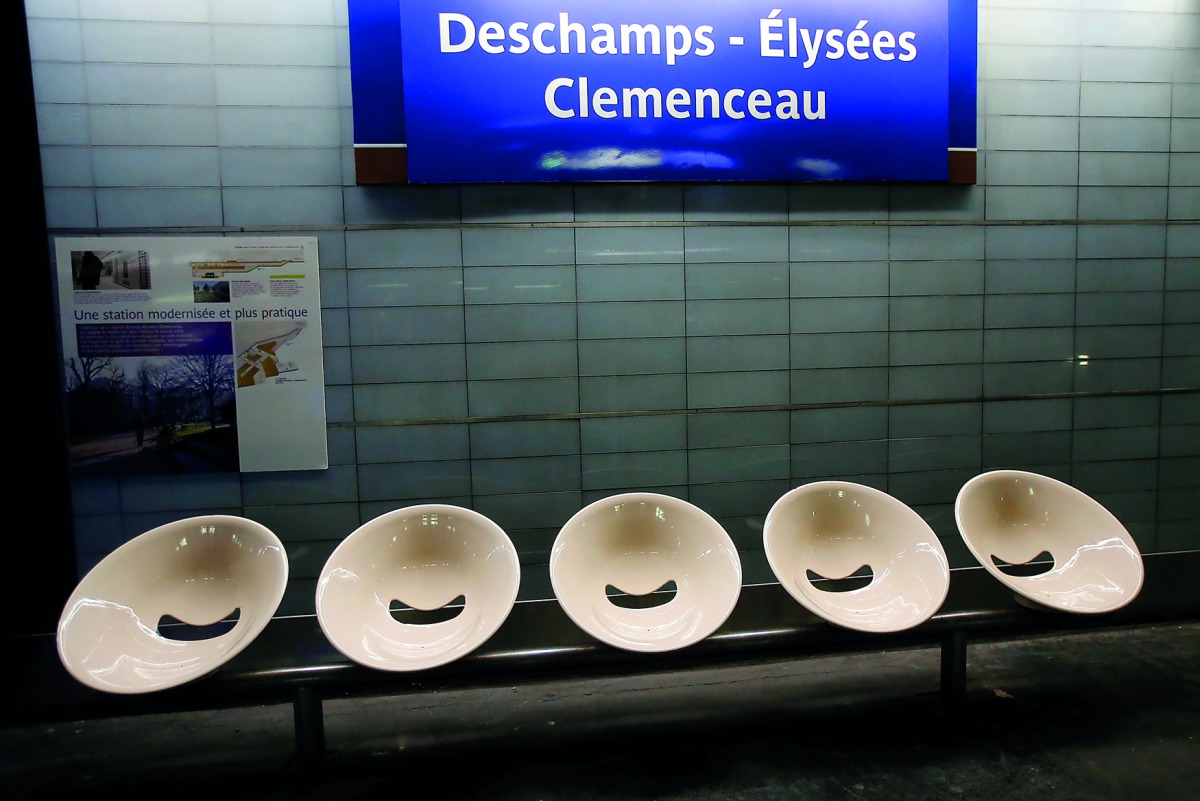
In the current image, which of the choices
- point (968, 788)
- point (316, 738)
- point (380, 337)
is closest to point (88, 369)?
point (380, 337)

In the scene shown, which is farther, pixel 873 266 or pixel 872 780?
pixel 873 266

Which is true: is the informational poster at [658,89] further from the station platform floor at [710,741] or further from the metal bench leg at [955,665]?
the station platform floor at [710,741]

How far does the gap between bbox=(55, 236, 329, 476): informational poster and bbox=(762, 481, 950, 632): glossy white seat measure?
212 cm

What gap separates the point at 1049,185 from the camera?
3232 mm

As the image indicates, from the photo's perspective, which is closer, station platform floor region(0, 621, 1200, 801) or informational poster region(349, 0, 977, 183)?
station platform floor region(0, 621, 1200, 801)

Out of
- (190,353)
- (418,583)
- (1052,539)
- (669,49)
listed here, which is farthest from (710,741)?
(669,49)

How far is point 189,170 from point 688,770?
315 cm

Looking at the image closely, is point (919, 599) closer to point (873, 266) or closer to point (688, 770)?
point (688, 770)

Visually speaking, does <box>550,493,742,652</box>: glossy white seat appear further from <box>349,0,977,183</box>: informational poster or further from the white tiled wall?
<box>349,0,977,183</box>: informational poster

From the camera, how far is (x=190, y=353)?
287 cm

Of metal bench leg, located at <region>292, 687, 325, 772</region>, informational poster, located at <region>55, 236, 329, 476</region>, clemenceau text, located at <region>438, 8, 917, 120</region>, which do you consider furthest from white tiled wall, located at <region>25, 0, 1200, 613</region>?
metal bench leg, located at <region>292, 687, 325, 772</region>

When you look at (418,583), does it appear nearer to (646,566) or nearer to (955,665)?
(646,566)

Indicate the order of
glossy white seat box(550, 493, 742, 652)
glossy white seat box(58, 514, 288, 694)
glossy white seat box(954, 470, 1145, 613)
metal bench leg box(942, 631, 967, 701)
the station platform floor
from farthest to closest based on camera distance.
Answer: metal bench leg box(942, 631, 967, 701) < glossy white seat box(954, 470, 1145, 613) < glossy white seat box(550, 493, 742, 652) < the station platform floor < glossy white seat box(58, 514, 288, 694)

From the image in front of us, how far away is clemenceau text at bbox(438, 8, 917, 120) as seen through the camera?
9.26 feet
